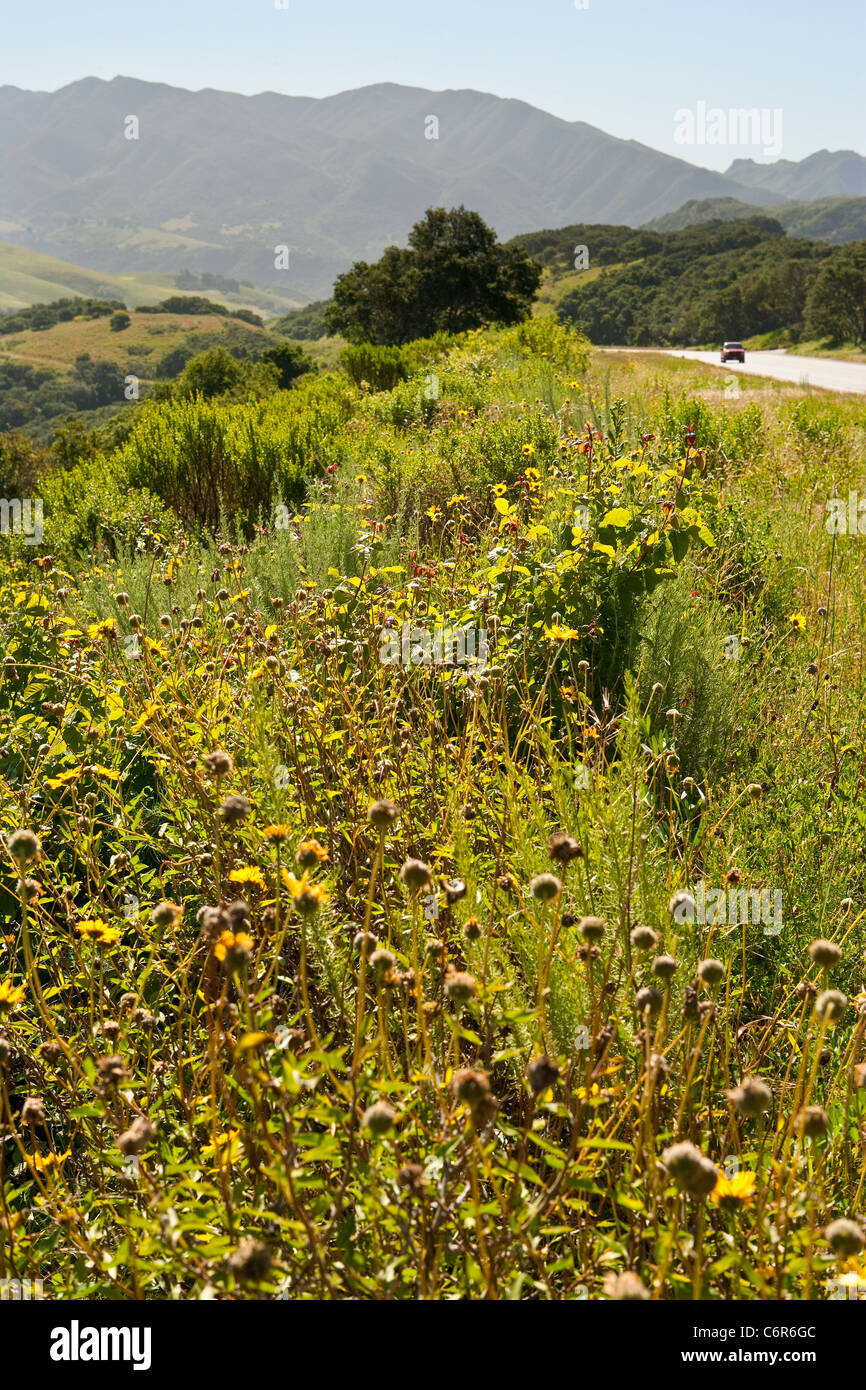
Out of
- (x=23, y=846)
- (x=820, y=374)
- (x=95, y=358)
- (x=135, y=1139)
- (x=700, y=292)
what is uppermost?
(x=95, y=358)

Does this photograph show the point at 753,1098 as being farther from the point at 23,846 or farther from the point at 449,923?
the point at 23,846

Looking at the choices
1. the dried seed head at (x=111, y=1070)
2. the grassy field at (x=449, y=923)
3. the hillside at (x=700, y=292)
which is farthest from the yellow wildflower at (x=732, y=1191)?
the hillside at (x=700, y=292)

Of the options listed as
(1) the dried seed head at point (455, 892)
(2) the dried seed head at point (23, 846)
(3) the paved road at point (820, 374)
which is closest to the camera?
(2) the dried seed head at point (23, 846)

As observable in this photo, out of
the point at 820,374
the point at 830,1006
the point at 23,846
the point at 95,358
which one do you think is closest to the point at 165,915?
the point at 23,846

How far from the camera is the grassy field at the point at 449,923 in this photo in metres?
1.03

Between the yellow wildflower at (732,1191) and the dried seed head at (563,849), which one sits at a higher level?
the dried seed head at (563,849)

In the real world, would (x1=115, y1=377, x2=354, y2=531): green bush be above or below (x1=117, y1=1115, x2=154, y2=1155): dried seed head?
above

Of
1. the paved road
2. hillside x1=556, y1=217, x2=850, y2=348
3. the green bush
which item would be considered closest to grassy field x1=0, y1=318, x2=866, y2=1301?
the green bush

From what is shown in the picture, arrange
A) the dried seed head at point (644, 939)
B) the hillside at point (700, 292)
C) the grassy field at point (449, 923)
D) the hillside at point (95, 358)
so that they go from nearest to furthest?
the grassy field at point (449, 923)
the dried seed head at point (644, 939)
the hillside at point (700, 292)
the hillside at point (95, 358)

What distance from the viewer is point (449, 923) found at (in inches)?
70.8

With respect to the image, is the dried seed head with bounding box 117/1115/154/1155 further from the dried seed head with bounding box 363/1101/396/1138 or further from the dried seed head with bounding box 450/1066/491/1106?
the dried seed head with bounding box 450/1066/491/1106

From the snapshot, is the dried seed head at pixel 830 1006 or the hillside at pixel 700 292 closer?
the dried seed head at pixel 830 1006

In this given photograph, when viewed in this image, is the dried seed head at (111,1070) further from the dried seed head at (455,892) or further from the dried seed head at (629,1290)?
the dried seed head at (629,1290)

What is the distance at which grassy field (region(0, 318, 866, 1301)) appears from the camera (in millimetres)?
1025
